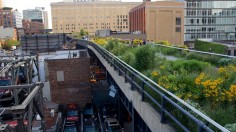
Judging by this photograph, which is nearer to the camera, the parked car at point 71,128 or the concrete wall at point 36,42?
the parked car at point 71,128

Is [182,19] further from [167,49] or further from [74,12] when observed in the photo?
[74,12]

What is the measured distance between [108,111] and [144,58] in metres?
14.4

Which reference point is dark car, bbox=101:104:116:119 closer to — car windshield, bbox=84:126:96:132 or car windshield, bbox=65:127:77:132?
car windshield, bbox=84:126:96:132

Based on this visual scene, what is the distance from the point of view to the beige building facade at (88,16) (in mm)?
149375

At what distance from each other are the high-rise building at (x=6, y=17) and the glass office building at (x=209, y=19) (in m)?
113

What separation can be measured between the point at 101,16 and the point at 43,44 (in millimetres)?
125043

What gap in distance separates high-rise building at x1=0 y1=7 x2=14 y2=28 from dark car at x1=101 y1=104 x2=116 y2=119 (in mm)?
139670

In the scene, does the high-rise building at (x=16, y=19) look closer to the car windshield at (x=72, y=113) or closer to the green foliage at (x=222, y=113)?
the car windshield at (x=72, y=113)

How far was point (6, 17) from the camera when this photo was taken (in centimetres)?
15000

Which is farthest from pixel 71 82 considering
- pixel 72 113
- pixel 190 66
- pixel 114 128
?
pixel 190 66

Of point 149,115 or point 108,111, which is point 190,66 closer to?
point 149,115

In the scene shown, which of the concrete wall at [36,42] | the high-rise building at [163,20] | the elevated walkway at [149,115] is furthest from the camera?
the high-rise building at [163,20]

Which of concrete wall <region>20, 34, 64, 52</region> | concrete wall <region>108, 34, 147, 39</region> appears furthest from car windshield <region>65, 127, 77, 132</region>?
concrete wall <region>108, 34, 147, 39</region>

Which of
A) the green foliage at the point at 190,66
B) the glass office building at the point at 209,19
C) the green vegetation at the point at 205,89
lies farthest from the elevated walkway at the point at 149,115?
the glass office building at the point at 209,19
